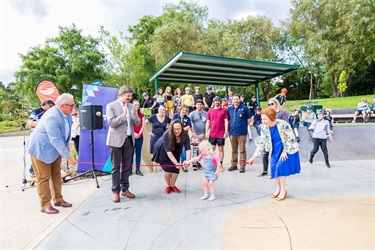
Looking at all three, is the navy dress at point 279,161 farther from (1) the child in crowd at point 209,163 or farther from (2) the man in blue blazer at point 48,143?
(2) the man in blue blazer at point 48,143

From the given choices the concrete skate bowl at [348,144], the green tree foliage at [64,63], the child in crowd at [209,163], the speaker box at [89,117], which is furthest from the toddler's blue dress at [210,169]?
the green tree foliage at [64,63]

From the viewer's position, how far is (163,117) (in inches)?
220

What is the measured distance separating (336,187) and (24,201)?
5.85 metres

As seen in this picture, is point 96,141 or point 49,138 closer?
point 49,138

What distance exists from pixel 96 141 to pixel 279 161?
4.37 metres

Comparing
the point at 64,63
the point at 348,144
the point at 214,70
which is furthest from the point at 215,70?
the point at 64,63

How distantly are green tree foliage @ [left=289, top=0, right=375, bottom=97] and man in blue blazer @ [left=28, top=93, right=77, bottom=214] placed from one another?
2540cm

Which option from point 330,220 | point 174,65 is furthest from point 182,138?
point 174,65

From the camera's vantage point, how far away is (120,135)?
3.92 m

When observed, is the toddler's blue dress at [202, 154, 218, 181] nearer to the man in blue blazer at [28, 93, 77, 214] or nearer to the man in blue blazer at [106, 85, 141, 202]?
the man in blue blazer at [106, 85, 141, 202]

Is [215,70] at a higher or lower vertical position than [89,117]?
higher

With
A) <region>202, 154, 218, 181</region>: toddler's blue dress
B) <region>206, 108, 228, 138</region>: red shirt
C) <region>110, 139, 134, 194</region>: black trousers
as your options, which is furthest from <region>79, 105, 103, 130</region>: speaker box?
<region>206, 108, 228, 138</region>: red shirt

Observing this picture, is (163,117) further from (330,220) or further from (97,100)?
(330,220)

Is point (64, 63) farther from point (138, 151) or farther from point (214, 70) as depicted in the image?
point (138, 151)
